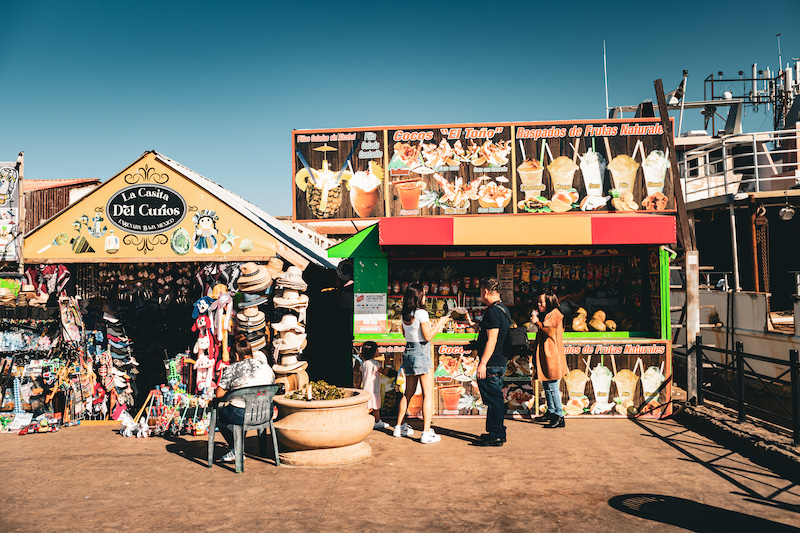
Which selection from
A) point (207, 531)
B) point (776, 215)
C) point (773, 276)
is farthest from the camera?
point (773, 276)

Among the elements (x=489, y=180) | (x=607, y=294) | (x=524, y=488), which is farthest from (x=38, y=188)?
(x=524, y=488)

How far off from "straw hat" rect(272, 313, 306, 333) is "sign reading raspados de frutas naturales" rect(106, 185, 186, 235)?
2.22m

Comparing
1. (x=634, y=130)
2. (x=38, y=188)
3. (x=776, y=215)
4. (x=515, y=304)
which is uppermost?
(x=38, y=188)

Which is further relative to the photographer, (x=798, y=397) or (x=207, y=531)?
(x=798, y=397)

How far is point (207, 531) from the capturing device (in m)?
4.41

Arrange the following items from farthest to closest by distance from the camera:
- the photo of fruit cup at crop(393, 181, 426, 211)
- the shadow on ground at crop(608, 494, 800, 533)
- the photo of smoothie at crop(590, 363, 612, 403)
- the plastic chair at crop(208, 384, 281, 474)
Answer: the photo of fruit cup at crop(393, 181, 426, 211)
the photo of smoothie at crop(590, 363, 612, 403)
the plastic chair at crop(208, 384, 281, 474)
the shadow on ground at crop(608, 494, 800, 533)

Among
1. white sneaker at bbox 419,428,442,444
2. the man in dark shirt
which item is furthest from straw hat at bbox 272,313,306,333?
the man in dark shirt

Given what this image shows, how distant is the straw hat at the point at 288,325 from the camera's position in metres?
7.48

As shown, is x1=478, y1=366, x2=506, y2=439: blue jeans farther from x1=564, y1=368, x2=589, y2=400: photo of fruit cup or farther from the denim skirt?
x1=564, y1=368, x2=589, y2=400: photo of fruit cup

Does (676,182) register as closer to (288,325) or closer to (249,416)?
(288,325)

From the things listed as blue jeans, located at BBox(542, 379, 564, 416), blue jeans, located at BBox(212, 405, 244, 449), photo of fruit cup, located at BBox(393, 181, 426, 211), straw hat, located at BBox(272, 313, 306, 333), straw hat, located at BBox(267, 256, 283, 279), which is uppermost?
photo of fruit cup, located at BBox(393, 181, 426, 211)

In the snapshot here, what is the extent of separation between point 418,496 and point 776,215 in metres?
13.9

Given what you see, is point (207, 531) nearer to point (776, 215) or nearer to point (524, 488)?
point (524, 488)

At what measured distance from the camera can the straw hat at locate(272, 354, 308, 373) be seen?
731cm
